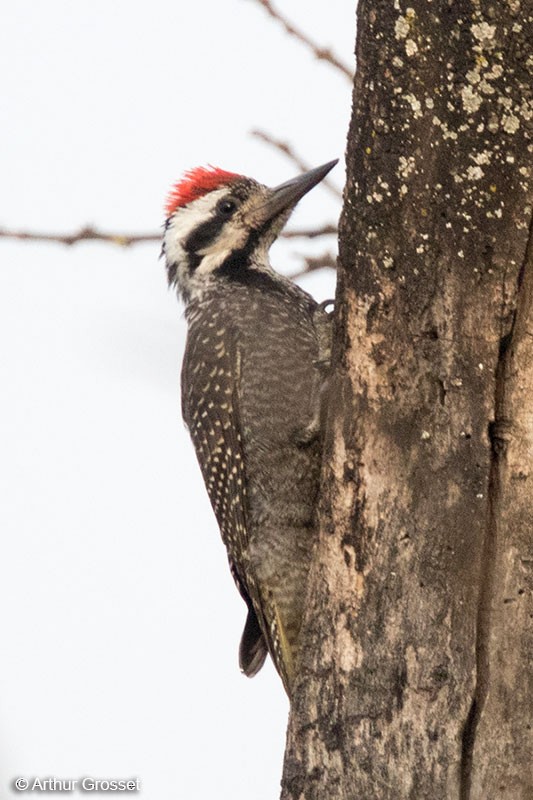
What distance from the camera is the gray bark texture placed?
2.72 m

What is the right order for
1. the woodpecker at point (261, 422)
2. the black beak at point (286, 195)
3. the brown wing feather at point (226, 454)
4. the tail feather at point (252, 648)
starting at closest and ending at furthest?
the woodpecker at point (261, 422) → the brown wing feather at point (226, 454) → the tail feather at point (252, 648) → the black beak at point (286, 195)

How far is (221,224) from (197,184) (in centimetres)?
23

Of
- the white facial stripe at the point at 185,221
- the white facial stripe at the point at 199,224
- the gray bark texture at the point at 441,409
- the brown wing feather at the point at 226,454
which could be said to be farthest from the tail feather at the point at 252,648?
the white facial stripe at the point at 185,221

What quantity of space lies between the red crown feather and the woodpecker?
1.13 ft

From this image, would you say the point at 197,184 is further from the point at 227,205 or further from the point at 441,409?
the point at 441,409

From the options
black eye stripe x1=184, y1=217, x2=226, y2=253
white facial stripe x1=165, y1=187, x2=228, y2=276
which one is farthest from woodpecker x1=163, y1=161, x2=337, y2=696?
white facial stripe x1=165, y1=187, x2=228, y2=276

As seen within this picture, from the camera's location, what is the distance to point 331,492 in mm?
3109

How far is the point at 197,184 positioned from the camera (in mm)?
4785

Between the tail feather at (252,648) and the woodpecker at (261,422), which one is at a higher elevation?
the woodpecker at (261,422)

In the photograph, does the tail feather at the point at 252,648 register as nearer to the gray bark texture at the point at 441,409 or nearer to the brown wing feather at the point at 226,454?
the brown wing feather at the point at 226,454

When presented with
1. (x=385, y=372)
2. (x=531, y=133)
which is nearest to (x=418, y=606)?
(x=385, y=372)

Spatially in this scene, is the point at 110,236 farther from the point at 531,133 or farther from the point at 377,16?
the point at 531,133

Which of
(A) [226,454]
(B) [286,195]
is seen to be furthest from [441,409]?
(B) [286,195]

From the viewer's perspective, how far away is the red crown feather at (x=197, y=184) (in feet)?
15.7
